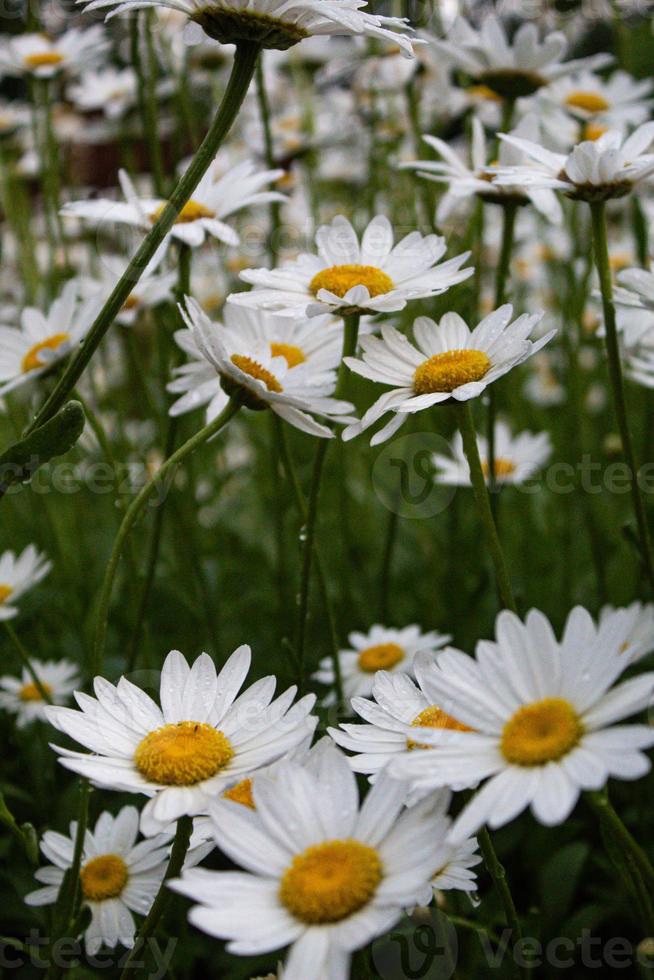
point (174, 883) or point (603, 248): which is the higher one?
point (603, 248)

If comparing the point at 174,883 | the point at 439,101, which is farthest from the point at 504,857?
the point at 439,101

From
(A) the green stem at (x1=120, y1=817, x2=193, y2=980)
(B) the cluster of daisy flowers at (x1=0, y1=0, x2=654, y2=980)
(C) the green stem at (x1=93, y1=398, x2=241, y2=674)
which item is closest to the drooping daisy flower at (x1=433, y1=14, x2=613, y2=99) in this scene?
(B) the cluster of daisy flowers at (x1=0, y1=0, x2=654, y2=980)

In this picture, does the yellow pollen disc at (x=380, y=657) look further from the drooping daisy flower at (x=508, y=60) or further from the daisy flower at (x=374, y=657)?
the drooping daisy flower at (x=508, y=60)

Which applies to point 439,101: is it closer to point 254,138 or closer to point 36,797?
point 254,138

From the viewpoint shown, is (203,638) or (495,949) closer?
(495,949)

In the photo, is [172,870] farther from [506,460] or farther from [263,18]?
[506,460]

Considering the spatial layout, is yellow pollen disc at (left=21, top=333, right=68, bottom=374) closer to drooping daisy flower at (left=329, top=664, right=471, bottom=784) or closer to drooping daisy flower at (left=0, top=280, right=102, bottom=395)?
drooping daisy flower at (left=0, top=280, right=102, bottom=395)

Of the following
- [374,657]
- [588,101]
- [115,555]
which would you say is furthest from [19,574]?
[588,101]
